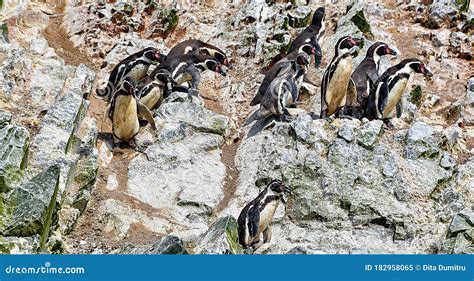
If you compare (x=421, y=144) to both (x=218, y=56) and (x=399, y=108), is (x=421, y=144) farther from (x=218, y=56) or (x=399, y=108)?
(x=218, y=56)

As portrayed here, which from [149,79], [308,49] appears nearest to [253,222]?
[149,79]

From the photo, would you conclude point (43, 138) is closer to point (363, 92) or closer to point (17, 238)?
point (17, 238)

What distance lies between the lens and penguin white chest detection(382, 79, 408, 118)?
12333 mm

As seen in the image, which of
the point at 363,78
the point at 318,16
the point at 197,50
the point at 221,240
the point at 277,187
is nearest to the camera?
the point at 221,240

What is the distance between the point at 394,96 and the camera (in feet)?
40.6

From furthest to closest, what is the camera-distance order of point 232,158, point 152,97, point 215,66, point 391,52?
point 215,66, point 391,52, point 152,97, point 232,158

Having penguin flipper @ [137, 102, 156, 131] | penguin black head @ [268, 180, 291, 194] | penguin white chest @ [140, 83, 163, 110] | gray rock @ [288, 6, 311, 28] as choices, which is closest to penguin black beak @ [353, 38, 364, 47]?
gray rock @ [288, 6, 311, 28]

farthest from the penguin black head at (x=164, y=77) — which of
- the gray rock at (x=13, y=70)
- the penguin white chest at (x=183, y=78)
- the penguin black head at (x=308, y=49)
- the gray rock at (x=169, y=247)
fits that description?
the gray rock at (x=169, y=247)

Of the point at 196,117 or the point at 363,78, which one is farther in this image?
the point at 363,78

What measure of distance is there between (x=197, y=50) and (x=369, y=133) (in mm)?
4571

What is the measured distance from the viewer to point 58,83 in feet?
42.3

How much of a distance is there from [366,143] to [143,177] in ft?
10.2

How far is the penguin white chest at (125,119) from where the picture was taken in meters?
12.0

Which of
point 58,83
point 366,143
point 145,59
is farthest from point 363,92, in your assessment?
point 58,83
